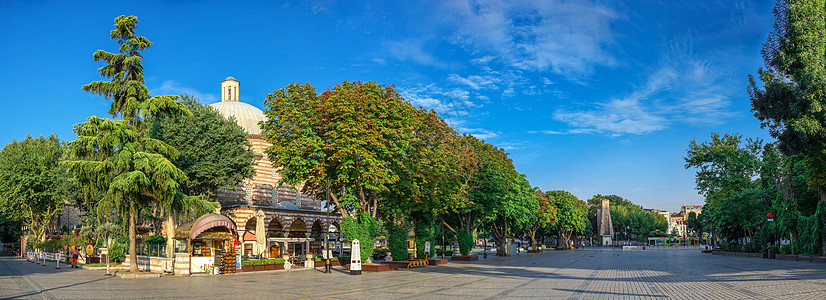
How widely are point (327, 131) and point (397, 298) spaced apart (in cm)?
1721

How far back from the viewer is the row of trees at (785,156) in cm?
2613

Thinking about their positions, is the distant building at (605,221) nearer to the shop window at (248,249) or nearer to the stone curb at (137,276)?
the shop window at (248,249)

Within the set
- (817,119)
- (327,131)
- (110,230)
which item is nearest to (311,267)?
(327,131)

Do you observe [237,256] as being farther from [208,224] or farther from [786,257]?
[786,257]

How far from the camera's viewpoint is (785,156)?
42438mm

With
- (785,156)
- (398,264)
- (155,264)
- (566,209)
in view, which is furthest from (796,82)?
(566,209)

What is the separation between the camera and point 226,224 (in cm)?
3350

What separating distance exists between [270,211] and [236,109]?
1841 cm

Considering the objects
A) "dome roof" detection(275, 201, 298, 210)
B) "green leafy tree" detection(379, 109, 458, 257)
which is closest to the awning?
"green leafy tree" detection(379, 109, 458, 257)

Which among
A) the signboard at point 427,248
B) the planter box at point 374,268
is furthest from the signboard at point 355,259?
the signboard at point 427,248

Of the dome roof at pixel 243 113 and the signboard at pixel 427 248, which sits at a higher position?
the dome roof at pixel 243 113

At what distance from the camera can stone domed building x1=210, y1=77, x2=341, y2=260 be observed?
49.2 meters

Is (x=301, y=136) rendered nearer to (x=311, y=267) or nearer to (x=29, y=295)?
(x=311, y=267)

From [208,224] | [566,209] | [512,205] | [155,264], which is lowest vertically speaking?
[155,264]
